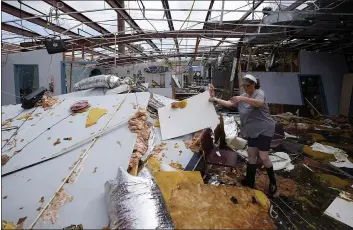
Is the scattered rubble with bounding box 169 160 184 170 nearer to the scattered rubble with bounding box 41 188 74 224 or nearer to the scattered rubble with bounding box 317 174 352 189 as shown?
the scattered rubble with bounding box 41 188 74 224

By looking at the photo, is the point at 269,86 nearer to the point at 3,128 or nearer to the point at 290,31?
the point at 290,31

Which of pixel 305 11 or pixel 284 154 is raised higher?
pixel 305 11

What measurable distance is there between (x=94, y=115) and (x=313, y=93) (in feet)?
29.0

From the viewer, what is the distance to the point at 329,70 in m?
8.65

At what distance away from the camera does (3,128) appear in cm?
354

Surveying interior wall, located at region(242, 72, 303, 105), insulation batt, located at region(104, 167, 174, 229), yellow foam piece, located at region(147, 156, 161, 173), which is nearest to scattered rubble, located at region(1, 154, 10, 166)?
insulation batt, located at region(104, 167, 174, 229)

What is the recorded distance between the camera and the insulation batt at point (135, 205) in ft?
5.17

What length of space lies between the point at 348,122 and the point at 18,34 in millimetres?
11921

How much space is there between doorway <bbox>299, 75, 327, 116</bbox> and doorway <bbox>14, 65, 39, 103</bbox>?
11.2 m

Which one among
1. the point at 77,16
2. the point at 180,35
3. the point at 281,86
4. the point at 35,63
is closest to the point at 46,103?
the point at 77,16

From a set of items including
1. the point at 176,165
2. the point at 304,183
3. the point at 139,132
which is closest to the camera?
the point at 176,165

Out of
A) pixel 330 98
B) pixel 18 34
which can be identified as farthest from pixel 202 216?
pixel 330 98

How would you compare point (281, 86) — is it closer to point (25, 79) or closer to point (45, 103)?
point (45, 103)

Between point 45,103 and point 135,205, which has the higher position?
point 45,103
